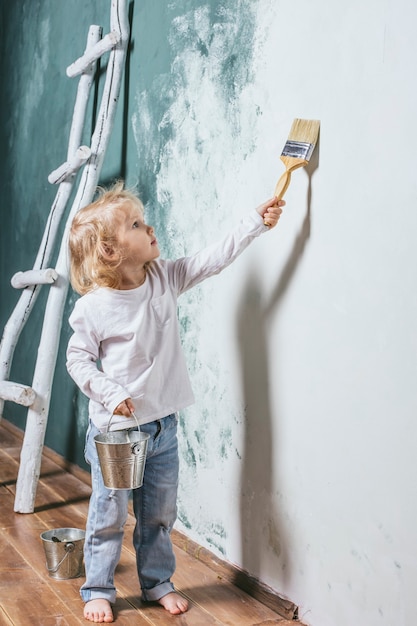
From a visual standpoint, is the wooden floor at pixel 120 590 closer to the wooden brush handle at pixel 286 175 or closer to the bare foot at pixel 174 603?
the bare foot at pixel 174 603

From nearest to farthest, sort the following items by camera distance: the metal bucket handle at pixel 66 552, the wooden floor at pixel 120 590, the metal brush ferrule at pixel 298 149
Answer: the metal brush ferrule at pixel 298 149, the wooden floor at pixel 120 590, the metal bucket handle at pixel 66 552

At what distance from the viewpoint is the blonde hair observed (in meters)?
1.93

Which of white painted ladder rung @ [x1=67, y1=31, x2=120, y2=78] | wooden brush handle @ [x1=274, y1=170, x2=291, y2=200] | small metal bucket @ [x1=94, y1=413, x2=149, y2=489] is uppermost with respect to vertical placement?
white painted ladder rung @ [x1=67, y1=31, x2=120, y2=78]

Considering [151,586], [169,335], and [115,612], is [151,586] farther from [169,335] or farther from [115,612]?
[169,335]

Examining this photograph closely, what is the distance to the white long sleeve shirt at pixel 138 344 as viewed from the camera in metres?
1.91

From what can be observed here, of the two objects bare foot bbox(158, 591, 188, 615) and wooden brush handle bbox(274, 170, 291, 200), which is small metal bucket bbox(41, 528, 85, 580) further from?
wooden brush handle bbox(274, 170, 291, 200)

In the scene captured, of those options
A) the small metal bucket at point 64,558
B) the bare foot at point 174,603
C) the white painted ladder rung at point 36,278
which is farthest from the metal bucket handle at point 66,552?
the white painted ladder rung at point 36,278

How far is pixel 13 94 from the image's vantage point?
13.4 feet

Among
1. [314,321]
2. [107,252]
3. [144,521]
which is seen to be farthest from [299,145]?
[144,521]

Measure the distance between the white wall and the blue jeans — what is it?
0.22 m

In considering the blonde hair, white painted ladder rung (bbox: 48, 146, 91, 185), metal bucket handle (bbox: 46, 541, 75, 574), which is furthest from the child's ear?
white painted ladder rung (bbox: 48, 146, 91, 185)

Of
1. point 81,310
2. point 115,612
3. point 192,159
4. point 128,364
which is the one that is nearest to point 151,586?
point 115,612

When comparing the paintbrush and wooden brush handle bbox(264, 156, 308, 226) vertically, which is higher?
the paintbrush

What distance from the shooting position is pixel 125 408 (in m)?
1.82
